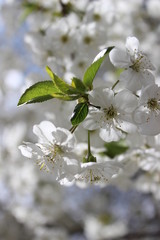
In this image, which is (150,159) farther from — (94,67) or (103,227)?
(103,227)

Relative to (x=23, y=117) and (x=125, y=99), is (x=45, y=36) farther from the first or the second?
(x=23, y=117)

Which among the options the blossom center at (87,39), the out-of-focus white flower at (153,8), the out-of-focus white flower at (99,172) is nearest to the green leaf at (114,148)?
the out-of-focus white flower at (99,172)

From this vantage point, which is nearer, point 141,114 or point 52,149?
point 141,114

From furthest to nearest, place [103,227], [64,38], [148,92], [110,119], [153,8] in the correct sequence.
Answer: [103,227] < [153,8] < [64,38] < [110,119] < [148,92]

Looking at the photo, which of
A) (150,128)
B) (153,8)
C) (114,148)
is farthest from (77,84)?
(153,8)

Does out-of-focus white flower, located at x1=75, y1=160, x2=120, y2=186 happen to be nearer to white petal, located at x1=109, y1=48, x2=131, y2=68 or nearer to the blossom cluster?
the blossom cluster

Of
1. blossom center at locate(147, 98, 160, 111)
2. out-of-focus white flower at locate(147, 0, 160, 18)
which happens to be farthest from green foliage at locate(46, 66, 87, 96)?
out-of-focus white flower at locate(147, 0, 160, 18)

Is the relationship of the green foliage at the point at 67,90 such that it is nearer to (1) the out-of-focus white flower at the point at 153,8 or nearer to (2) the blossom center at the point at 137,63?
(2) the blossom center at the point at 137,63
